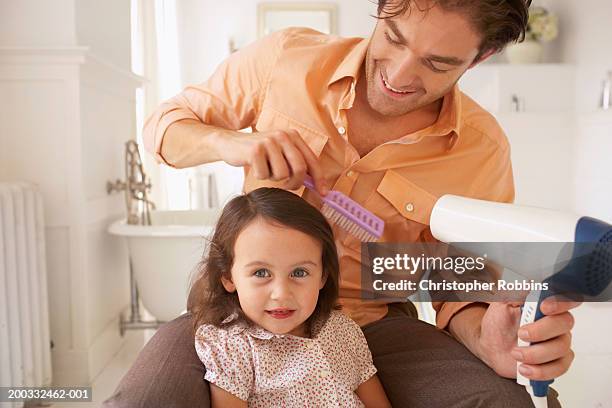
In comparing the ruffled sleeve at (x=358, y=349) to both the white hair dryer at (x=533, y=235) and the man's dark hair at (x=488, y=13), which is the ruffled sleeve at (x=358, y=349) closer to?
the white hair dryer at (x=533, y=235)

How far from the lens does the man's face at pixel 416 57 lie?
107cm

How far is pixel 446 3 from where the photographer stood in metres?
1.07

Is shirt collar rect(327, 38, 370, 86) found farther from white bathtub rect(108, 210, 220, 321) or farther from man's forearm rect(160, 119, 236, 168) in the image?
white bathtub rect(108, 210, 220, 321)

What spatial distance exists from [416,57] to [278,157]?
324 mm

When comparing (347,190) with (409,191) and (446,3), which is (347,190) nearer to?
(409,191)

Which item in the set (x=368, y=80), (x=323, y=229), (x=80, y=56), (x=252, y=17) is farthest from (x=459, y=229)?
(x=252, y=17)

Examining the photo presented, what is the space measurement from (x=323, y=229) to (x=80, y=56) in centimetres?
124

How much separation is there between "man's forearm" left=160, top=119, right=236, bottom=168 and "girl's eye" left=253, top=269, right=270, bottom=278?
217 millimetres

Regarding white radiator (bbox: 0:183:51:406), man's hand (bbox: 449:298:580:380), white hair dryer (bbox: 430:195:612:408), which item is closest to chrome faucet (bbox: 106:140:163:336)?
white radiator (bbox: 0:183:51:406)

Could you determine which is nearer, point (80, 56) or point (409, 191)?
point (409, 191)

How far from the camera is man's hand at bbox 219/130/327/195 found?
959 mm

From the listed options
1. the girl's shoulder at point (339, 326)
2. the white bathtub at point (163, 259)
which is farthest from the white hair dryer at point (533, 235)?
the white bathtub at point (163, 259)

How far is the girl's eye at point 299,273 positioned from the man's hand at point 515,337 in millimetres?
289

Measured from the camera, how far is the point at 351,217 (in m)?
1.12
